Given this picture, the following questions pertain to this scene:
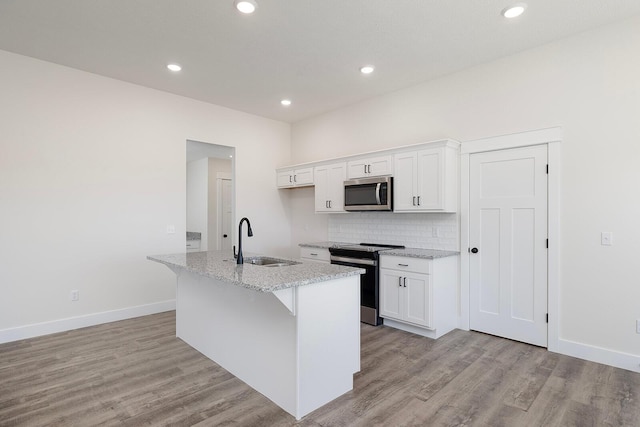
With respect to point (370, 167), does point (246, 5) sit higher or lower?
higher

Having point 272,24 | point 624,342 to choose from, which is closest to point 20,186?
point 272,24

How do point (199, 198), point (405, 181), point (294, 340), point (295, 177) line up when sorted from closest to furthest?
1. point (294, 340)
2. point (405, 181)
3. point (295, 177)
4. point (199, 198)

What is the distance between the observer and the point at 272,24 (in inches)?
117

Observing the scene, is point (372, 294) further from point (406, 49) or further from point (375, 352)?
point (406, 49)

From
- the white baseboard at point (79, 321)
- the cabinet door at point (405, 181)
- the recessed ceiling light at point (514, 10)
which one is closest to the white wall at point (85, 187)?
the white baseboard at point (79, 321)

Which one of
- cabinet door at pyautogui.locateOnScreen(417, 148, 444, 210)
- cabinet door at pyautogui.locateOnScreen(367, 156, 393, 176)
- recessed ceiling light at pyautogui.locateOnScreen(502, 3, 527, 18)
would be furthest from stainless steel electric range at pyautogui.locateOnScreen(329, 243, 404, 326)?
recessed ceiling light at pyautogui.locateOnScreen(502, 3, 527, 18)

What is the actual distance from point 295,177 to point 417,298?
9.31ft

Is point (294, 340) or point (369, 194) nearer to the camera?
point (294, 340)

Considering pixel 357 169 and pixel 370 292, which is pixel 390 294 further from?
pixel 357 169

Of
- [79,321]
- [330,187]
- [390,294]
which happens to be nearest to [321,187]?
[330,187]

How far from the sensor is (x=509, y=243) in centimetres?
355

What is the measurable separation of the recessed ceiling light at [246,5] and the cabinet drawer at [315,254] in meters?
2.93

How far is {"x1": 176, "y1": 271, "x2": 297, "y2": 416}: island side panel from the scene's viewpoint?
2.29 m

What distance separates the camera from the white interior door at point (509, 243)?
11.0ft
